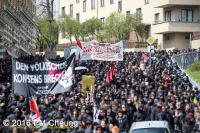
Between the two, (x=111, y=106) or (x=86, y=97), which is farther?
(x=86, y=97)

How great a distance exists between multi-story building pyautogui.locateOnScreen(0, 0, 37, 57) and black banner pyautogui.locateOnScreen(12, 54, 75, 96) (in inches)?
1050

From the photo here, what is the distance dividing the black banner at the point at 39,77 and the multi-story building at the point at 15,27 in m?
26.7

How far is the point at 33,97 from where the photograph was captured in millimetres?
21750

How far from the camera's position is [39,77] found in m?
21.7

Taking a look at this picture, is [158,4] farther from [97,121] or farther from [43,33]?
[97,121]

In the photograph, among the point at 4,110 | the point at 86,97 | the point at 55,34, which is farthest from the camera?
the point at 55,34

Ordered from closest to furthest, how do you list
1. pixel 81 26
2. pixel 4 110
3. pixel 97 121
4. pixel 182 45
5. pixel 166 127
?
pixel 166 127 < pixel 97 121 < pixel 4 110 < pixel 182 45 < pixel 81 26

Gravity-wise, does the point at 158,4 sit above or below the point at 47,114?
above

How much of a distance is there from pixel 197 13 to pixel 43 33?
3319cm

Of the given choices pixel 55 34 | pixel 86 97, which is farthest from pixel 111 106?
pixel 55 34

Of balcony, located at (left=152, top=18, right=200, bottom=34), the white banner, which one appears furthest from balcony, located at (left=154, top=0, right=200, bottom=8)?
the white banner

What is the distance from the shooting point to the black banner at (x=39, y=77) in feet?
70.9

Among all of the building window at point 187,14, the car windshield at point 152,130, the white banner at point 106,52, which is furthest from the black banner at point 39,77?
the building window at point 187,14

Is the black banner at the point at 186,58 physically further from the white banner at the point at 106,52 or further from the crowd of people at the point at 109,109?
the crowd of people at the point at 109,109
